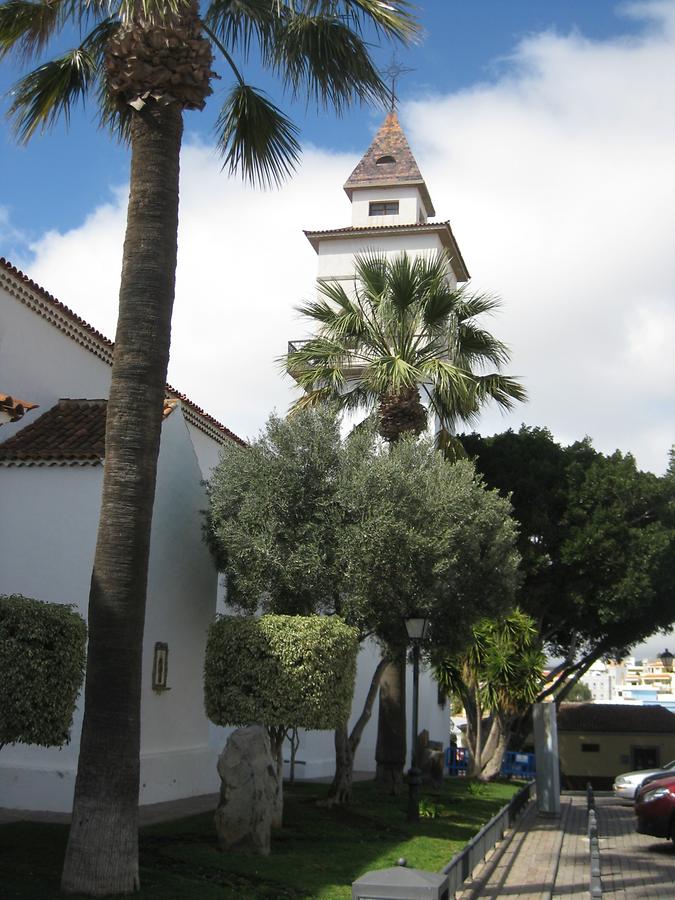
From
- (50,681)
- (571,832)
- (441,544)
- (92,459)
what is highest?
(92,459)

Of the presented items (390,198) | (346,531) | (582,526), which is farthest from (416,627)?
(390,198)

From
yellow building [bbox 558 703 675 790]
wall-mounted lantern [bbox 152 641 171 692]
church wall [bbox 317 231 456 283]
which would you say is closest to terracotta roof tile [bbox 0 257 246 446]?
wall-mounted lantern [bbox 152 641 171 692]

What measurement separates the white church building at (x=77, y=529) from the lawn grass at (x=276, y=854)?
1843mm

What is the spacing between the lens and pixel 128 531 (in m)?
8.89

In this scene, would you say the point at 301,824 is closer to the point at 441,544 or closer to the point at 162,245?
the point at 441,544

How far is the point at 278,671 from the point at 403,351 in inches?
315

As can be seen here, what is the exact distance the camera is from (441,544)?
14453mm

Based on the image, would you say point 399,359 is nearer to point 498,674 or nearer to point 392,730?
point 392,730

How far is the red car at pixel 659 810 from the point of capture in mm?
14156

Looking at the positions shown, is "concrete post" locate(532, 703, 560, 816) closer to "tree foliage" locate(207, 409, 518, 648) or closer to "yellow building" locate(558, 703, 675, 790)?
"tree foliage" locate(207, 409, 518, 648)

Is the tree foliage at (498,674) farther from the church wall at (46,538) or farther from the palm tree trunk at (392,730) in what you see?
the church wall at (46,538)

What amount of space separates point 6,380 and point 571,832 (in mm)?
12076

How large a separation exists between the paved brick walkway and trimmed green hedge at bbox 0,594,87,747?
431 cm

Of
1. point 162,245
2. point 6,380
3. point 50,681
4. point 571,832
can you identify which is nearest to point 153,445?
point 162,245
